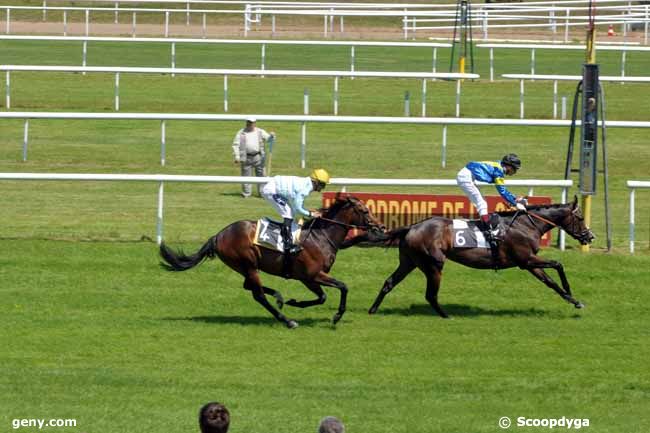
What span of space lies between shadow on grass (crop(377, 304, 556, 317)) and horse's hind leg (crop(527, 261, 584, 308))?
0.66 ft

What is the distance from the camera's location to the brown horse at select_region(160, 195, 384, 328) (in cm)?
1077

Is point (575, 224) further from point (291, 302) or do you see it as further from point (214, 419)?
point (214, 419)

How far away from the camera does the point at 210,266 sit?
12.8 meters

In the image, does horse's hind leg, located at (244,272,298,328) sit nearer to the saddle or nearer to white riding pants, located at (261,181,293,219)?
the saddle

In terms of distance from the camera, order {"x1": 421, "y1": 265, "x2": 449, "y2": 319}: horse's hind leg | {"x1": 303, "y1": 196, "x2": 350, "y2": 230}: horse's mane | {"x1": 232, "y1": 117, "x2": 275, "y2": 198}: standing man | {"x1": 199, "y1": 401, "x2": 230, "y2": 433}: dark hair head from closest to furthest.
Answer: {"x1": 199, "y1": 401, "x2": 230, "y2": 433}: dark hair head → {"x1": 303, "y1": 196, "x2": 350, "y2": 230}: horse's mane → {"x1": 421, "y1": 265, "x2": 449, "y2": 319}: horse's hind leg → {"x1": 232, "y1": 117, "x2": 275, "y2": 198}: standing man

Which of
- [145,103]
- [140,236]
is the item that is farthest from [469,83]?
[140,236]

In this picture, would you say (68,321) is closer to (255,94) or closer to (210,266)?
(210,266)

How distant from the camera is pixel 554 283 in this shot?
11484 mm

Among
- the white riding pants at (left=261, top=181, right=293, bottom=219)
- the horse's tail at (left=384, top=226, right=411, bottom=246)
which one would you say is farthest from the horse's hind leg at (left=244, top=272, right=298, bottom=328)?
the horse's tail at (left=384, top=226, right=411, bottom=246)

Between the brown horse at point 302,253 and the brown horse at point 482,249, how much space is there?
0.32 meters

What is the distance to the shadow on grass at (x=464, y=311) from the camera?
37.4 ft

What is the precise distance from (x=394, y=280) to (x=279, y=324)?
120 cm

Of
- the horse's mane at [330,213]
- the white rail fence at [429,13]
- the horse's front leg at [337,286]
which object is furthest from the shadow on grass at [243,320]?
the white rail fence at [429,13]

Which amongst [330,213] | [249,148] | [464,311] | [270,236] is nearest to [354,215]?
[330,213]
